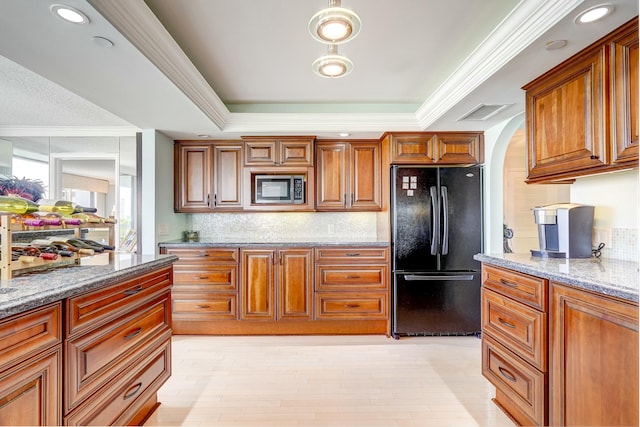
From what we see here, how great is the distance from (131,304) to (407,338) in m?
2.60

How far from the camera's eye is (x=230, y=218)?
3.92 m

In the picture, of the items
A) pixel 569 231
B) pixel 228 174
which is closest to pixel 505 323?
pixel 569 231

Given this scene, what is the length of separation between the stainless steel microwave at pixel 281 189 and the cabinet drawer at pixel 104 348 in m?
1.90

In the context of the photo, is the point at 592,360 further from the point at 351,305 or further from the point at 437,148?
the point at 437,148

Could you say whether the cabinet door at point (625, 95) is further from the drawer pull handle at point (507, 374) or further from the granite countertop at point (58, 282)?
the granite countertop at point (58, 282)

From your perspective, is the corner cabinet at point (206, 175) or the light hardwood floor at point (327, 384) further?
the corner cabinet at point (206, 175)

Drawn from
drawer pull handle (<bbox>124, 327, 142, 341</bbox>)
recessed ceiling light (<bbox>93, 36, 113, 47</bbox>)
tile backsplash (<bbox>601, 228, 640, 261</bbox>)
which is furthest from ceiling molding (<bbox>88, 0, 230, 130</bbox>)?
tile backsplash (<bbox>601, 228, 640, 261</bbox>)

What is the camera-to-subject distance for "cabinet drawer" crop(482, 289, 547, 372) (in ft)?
5.00

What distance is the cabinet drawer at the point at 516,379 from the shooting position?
154 centimetres

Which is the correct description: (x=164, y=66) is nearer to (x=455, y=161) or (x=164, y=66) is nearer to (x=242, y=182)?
(x=242, y=182)

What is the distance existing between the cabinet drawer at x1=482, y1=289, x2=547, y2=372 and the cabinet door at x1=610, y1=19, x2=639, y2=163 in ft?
3.00

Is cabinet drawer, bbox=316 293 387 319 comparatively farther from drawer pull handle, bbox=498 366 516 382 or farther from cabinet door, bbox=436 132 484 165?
cabinet door, bbox=436 132 484 165

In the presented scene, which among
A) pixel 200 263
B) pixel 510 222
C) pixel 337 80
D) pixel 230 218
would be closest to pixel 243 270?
pixel 200 263

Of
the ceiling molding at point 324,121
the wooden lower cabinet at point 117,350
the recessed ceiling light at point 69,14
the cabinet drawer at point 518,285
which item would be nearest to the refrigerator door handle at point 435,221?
the ceiling molding at point 324,121
